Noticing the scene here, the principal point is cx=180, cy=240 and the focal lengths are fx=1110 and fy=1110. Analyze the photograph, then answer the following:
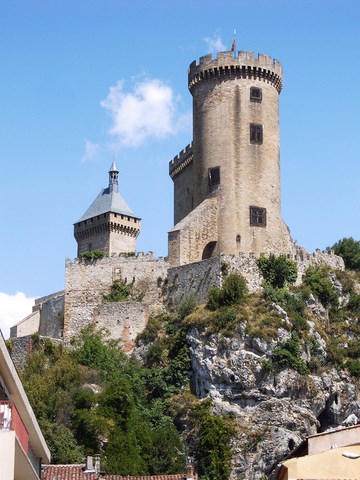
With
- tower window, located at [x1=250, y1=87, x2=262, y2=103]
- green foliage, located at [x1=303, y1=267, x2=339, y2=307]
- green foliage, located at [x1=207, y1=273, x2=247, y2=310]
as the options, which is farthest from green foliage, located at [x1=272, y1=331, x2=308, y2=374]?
tower window, located at [x1=250, y1=87, x2=262, y2=103]

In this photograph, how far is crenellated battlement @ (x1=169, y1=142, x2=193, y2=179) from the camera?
215 ft

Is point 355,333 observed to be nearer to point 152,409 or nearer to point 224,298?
point 224,298

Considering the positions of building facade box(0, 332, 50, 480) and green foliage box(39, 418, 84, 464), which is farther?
green foliage box(39, 418, 84, 464)

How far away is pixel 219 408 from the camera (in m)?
52.0

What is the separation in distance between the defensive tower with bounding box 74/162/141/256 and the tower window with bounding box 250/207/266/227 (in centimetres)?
1419

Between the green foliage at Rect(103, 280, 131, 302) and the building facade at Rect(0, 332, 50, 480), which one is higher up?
the green foliage at Rect(103, 280, 131, 302)

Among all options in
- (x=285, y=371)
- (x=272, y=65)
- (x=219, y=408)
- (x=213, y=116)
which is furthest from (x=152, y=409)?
(x=272, y=65)

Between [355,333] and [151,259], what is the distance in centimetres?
1154

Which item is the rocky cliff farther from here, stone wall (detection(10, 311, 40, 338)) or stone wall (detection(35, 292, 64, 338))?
stone wall (detection(10, 311, 40, 338))

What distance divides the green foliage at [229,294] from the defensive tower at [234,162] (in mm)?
3310

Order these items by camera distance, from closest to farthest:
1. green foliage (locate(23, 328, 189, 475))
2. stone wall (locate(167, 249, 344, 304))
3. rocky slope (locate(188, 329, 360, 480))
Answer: green foliage (locate(23, 328, 189, 475)), rocky slope (locate(188, 329, 360, 480)), stone wall (locate(167, 249, 344, 304))

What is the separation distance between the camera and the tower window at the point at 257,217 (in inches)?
2336

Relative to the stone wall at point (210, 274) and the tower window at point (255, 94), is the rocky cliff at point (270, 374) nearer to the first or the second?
the stone wall at point (210, 274)

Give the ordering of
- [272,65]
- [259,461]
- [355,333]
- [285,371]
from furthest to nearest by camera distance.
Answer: [272,65] < [355,333] < [285,371] < [259,461]
